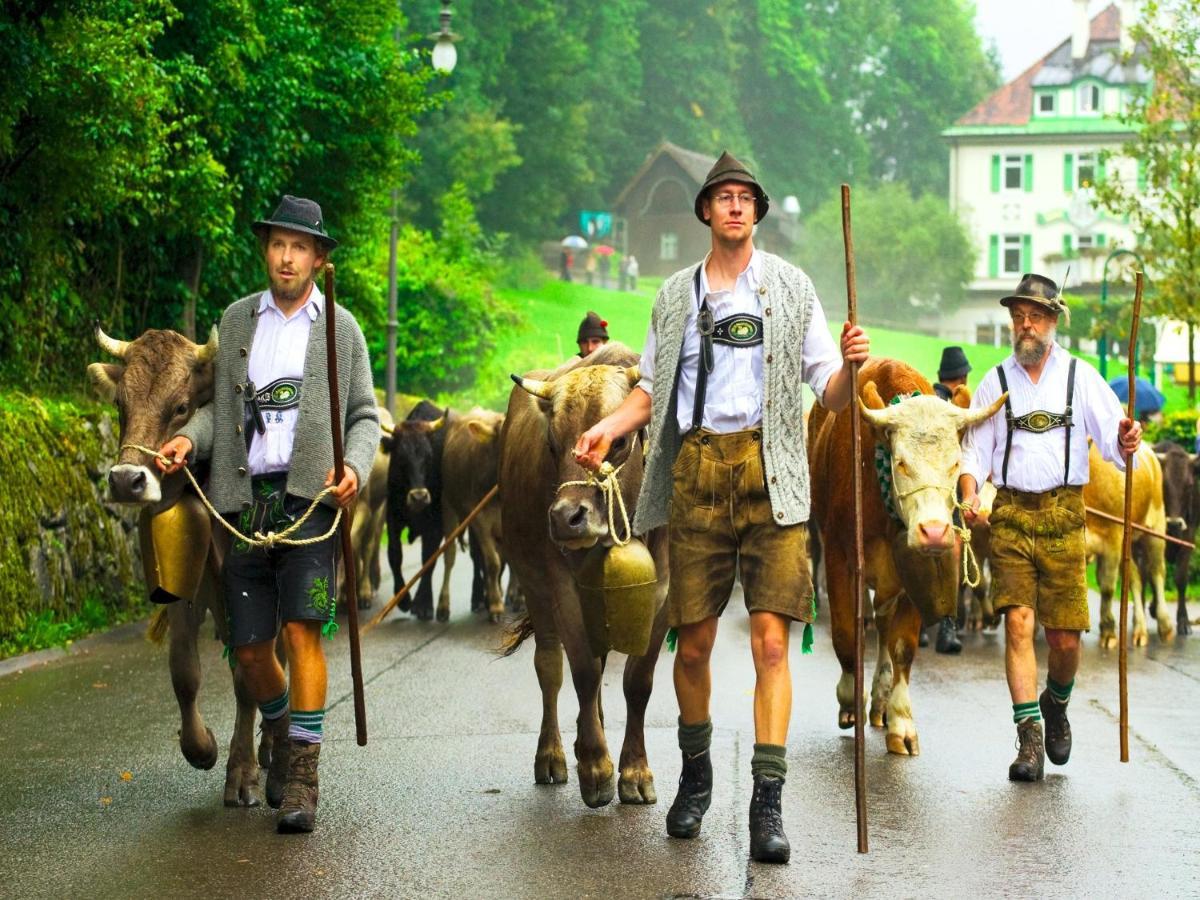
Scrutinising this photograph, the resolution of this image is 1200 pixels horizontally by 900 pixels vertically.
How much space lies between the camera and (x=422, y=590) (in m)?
16.8

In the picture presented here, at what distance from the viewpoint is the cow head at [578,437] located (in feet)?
25.2

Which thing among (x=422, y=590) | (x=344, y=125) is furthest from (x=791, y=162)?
(x=422, y=590)

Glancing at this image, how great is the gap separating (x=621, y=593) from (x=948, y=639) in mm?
7209

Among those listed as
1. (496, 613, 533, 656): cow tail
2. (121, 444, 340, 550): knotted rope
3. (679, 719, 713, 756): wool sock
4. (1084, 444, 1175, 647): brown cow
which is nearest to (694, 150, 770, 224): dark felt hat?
(121, 444, 340, 550): knotted rope

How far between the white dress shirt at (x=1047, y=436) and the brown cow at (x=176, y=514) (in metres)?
3.46

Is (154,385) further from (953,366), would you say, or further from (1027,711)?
(953,366)

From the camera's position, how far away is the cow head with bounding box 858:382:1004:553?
29.6 ft

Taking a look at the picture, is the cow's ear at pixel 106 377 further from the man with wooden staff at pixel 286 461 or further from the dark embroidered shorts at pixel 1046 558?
the dark embroidered shorts at pixel 1046 558

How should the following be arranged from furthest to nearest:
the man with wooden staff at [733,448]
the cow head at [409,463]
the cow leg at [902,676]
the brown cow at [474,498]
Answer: the cow head at [409,463], the brown cow at [474,498], the cow leg at [902,676], the man with wooden staff at [733,448]

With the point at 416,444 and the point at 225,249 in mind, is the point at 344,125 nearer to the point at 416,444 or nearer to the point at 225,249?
the point at 225,249

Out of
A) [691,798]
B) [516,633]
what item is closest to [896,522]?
[516,633]

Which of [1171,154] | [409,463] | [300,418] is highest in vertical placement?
[1171,154]

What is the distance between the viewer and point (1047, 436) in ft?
30.5

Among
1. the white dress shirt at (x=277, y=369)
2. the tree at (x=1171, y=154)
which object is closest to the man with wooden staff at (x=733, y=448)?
the white dress shirt at (x=277, y=369)
